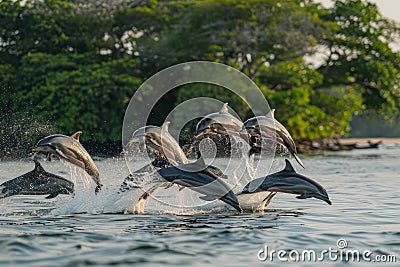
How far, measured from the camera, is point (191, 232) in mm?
10594

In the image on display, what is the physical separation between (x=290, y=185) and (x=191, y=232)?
2.51 meters

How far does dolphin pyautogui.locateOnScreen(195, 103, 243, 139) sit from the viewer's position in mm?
12898

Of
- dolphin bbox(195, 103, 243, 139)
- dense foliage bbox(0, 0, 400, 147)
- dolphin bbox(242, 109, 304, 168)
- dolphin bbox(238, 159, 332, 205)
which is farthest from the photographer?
dense foliage bbox(0, 0, 400, 147)

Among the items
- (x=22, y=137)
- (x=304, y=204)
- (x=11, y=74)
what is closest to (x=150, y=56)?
(x=11, y=74)

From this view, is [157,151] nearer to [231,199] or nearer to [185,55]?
[231,199]

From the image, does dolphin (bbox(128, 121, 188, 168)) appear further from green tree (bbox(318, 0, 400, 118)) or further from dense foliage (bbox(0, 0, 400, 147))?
green tree (bbox(318, 0, 400, 118))

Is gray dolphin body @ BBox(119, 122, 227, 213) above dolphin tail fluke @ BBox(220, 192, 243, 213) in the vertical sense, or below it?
above

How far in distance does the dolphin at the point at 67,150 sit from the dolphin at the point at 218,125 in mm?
2149

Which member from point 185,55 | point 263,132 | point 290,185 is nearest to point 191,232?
point 290,185

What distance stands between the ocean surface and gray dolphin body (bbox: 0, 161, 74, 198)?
1.06ft

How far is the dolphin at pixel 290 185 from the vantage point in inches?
484

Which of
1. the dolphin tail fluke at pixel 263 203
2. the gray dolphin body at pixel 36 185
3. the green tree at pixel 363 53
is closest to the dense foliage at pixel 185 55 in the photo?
the green tree at pixel 363 53

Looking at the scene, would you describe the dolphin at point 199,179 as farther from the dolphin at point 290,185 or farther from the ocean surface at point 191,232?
the dolphin at point 290,185

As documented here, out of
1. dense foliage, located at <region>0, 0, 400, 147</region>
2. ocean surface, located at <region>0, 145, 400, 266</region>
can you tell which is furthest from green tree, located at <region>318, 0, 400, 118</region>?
ocean surface, located at <region>0, 145, 400, 266</region>
